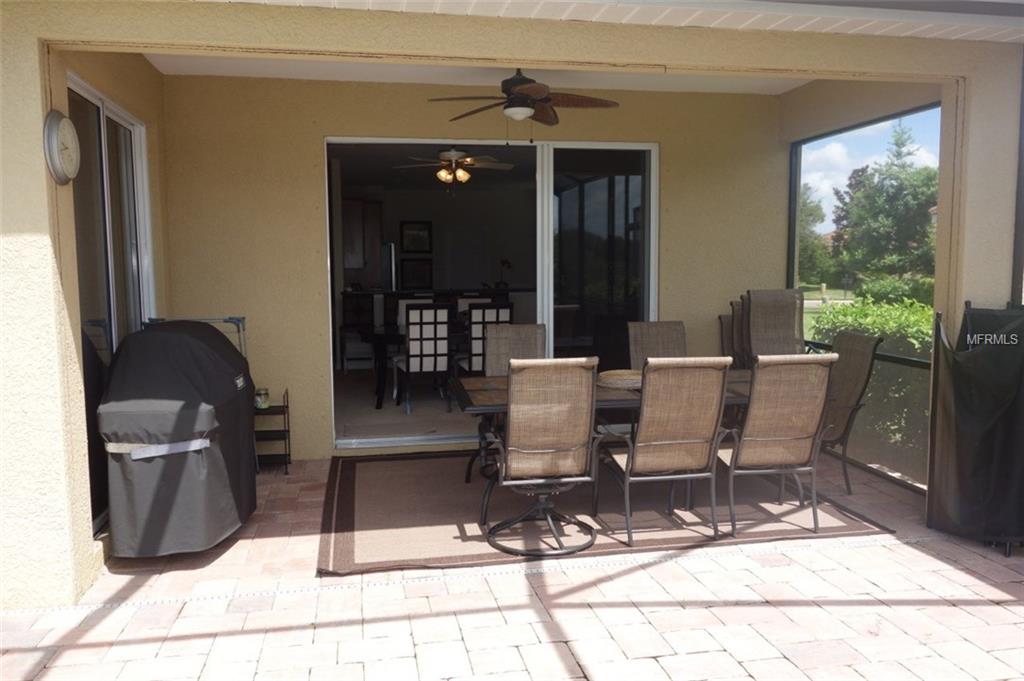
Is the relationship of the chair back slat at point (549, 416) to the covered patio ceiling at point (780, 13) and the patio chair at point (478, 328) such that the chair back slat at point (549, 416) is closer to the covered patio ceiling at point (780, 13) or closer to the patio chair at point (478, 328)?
the covered patio ceiling at point (780, 13)

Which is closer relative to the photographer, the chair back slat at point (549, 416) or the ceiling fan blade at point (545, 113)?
the chair back slat at point (549, 416)

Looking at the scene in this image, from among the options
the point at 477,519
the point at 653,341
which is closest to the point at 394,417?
the point at 653,341

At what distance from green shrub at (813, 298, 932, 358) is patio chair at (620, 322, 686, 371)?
3.95 ft

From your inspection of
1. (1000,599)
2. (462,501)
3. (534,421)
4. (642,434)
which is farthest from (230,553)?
(1000,599)

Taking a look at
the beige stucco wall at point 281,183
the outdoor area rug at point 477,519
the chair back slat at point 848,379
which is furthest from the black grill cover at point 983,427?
the beige stucco wall at point 281,183

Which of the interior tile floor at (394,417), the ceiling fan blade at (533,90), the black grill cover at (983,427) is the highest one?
the ceiling fan blade at (533,90)

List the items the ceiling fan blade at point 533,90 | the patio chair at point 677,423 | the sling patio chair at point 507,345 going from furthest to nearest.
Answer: the sling patio chair at point 507,345 < the ceiling fan blade at point 533,90 < the patio chair at point 677,423

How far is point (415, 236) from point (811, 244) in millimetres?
8405

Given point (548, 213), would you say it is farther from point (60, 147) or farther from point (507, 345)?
point (60, 147)

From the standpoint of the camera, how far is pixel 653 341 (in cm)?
554

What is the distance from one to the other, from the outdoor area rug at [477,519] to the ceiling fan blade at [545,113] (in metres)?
2.31

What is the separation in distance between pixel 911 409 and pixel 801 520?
1337mm

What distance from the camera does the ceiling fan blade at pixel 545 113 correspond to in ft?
15.8

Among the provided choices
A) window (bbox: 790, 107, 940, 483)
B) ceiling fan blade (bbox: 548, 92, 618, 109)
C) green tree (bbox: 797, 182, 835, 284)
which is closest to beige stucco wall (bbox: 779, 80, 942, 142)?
window (bbox: 790, 107, 940, 483)
